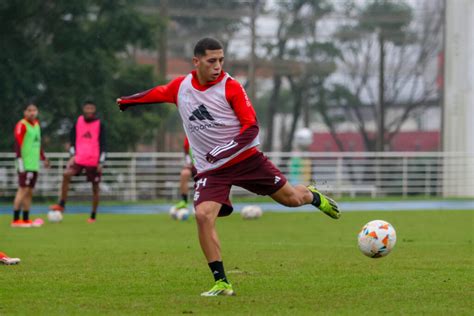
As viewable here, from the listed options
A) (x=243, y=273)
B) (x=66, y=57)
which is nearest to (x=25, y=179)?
(x=243, y=273)

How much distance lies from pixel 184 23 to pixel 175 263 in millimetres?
26745

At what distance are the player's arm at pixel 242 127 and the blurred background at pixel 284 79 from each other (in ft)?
72.6

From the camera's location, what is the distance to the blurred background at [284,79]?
31672 mm

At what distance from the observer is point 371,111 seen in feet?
138

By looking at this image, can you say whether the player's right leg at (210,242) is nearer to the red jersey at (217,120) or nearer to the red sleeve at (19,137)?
the red jersey at (217,120)

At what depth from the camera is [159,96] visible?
889cm

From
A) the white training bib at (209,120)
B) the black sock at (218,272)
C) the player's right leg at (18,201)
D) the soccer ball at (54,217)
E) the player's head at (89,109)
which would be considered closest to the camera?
the black sock at (218,272)

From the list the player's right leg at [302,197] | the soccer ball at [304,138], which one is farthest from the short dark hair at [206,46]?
the soccer ball at [304,138]

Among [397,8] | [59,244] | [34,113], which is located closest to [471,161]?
[397,8]

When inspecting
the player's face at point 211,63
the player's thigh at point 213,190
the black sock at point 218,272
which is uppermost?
the player's face at point 211,63

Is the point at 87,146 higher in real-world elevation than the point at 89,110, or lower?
lower

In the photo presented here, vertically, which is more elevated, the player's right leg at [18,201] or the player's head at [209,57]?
the player's head at [209,57]

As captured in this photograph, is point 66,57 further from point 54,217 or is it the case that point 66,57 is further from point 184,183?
point 54,217

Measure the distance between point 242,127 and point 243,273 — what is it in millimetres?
1931
